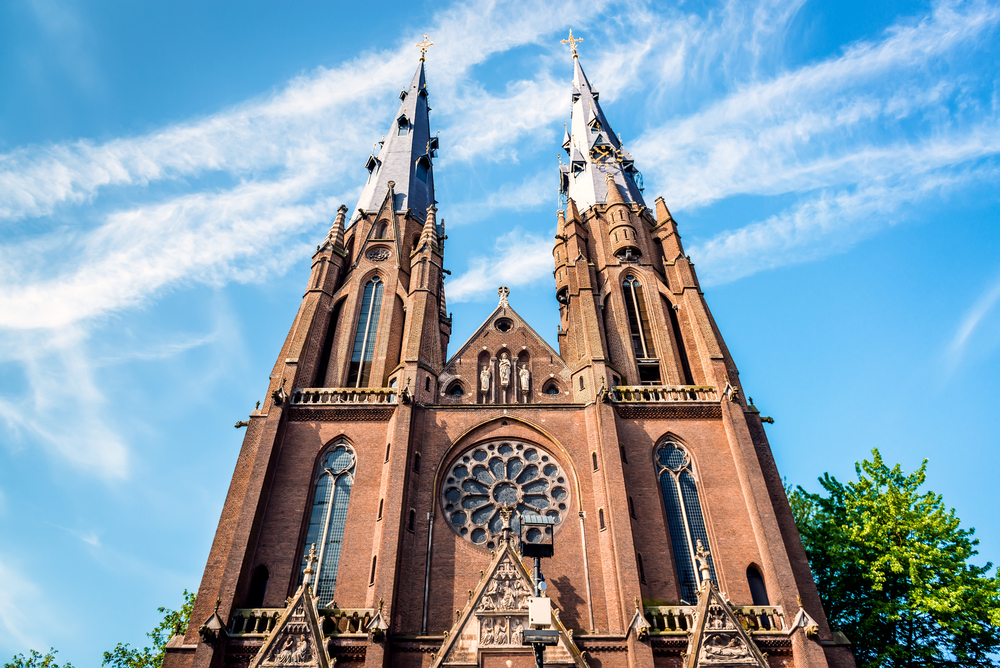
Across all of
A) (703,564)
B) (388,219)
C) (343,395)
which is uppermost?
(388,219)

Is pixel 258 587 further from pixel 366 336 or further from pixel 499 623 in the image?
pixel 366 336

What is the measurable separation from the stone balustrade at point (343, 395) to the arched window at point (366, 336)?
5.54ft

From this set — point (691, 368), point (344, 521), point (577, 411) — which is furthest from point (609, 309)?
point (344, 521)

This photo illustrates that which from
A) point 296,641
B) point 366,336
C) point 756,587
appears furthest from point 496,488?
point 366,336

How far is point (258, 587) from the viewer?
21.8 metres

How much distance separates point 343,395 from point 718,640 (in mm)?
14990

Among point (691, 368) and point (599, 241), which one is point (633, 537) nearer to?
point (691, 368)

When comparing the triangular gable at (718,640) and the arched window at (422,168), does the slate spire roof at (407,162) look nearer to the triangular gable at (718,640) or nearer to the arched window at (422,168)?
the arched window at (422,168)

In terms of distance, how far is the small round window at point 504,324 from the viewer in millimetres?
30312

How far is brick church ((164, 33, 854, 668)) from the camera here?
64.3 ft

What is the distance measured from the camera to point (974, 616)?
67.8 feet

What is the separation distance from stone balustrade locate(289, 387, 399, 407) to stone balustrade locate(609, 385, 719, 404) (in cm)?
822

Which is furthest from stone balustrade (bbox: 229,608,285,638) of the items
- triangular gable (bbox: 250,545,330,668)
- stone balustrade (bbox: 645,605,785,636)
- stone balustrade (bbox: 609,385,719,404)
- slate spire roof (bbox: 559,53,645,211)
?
slate spire roof (bbox: 559,53,645,211)

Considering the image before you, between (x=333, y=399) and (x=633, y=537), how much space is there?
11.7 metres
